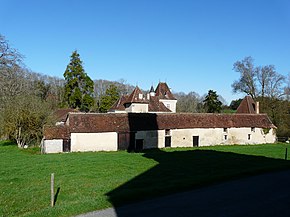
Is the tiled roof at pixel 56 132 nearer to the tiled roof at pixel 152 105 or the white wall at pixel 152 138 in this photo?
the white wall at pixel 152 138

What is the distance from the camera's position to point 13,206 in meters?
9.82

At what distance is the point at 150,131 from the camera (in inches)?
1442

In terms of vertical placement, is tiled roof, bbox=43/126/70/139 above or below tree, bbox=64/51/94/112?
below

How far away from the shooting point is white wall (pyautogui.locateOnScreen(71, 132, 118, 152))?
32750 mm

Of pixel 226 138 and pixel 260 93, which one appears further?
pixel 260 93

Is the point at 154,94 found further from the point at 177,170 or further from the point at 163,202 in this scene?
the point at 163,202

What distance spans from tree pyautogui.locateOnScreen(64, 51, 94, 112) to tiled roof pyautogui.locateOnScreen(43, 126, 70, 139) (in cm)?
2819

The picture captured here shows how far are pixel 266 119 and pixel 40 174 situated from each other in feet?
125

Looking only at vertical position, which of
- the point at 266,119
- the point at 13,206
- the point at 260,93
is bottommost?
the point at 13,206

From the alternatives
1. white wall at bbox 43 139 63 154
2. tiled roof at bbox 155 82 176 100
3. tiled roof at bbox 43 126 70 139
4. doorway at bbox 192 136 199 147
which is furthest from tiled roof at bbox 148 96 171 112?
white wall at bbox 43 139 63 154

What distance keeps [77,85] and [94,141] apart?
29.4 metres

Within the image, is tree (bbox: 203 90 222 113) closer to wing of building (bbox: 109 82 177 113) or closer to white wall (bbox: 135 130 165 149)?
wing of building (bbox: 109 82 177 113)

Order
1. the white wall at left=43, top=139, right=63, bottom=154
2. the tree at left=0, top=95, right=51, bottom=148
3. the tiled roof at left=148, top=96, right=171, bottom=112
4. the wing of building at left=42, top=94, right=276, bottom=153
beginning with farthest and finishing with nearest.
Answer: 1. the tiled roof at left=148, top=96, right=171, bottom=112
2. the tree at left=0, top=95, right=51, bottom=148
3. the wing of building at left=42, top=94, right=276, bottom=153
4. the white wall at left=43, top=139, right=63, bottom=154

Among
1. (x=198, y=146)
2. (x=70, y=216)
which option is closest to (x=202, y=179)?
(x=70, y=216)
